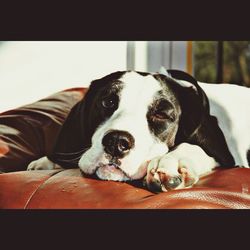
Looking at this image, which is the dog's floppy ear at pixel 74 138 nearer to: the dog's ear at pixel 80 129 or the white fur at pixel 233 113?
the dog's ear at pixel 80 129

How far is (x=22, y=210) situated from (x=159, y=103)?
0.64 metres

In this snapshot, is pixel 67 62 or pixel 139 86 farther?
pixel 67 62

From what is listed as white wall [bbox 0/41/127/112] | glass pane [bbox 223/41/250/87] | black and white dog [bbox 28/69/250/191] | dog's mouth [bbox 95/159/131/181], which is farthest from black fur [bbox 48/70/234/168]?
glass pane [bbox 223/41/250/87]

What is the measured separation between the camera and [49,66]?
2617 millimetres

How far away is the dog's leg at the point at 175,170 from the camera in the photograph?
1.46 metres

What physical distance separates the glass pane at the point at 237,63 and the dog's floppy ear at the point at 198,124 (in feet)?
8.38

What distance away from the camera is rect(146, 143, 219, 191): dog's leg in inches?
57.6

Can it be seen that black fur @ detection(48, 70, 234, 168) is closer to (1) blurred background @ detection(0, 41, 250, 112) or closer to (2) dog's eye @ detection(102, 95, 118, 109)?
(2) dog's eye @ detection(102, 95, 118, 109)

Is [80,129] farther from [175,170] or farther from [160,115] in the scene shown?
[175,170]

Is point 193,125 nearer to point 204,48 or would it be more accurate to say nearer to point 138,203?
point 138,203

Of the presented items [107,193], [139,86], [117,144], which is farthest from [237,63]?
[107,193]

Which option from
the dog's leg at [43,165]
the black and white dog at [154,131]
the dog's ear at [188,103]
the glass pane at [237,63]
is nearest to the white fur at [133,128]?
the black and white dog at [154,131]

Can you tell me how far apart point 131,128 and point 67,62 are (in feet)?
3.40

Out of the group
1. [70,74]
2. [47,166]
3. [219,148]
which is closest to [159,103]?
[219,148]
